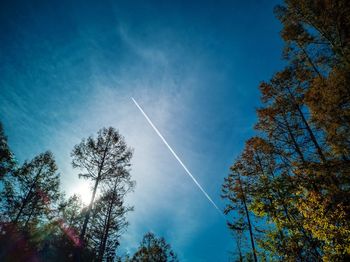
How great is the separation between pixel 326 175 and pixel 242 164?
28.3 feet

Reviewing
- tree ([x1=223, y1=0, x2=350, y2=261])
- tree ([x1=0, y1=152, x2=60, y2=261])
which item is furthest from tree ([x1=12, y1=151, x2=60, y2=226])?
tree ([x1=223, y1=0, x2=350, y2=261])

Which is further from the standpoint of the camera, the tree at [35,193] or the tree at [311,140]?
the tree at [35,193]

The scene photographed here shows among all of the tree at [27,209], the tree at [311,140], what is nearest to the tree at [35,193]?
the tree at [27,209]

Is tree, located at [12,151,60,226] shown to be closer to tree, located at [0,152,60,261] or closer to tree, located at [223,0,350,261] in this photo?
tree, located at [0,152,60,261]

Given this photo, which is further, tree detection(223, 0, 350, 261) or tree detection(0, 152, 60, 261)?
tree detection(0, 152, 60, 261)

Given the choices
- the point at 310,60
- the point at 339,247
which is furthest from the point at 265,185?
the point at 310,60

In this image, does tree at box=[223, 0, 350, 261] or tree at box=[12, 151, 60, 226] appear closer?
tree at box=[223, 0, 350, 261]

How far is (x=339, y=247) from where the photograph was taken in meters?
5.64

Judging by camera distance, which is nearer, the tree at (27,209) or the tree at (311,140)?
the tree at (311,140)

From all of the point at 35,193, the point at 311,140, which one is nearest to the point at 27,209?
the point at 35,193

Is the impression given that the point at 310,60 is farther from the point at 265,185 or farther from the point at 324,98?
the point at 265,185

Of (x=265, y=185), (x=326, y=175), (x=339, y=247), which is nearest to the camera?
(x=339, y=247)

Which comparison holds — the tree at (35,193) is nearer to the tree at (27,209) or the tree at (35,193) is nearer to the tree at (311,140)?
the tree at (27,209)

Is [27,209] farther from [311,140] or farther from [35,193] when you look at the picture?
[311,140]
